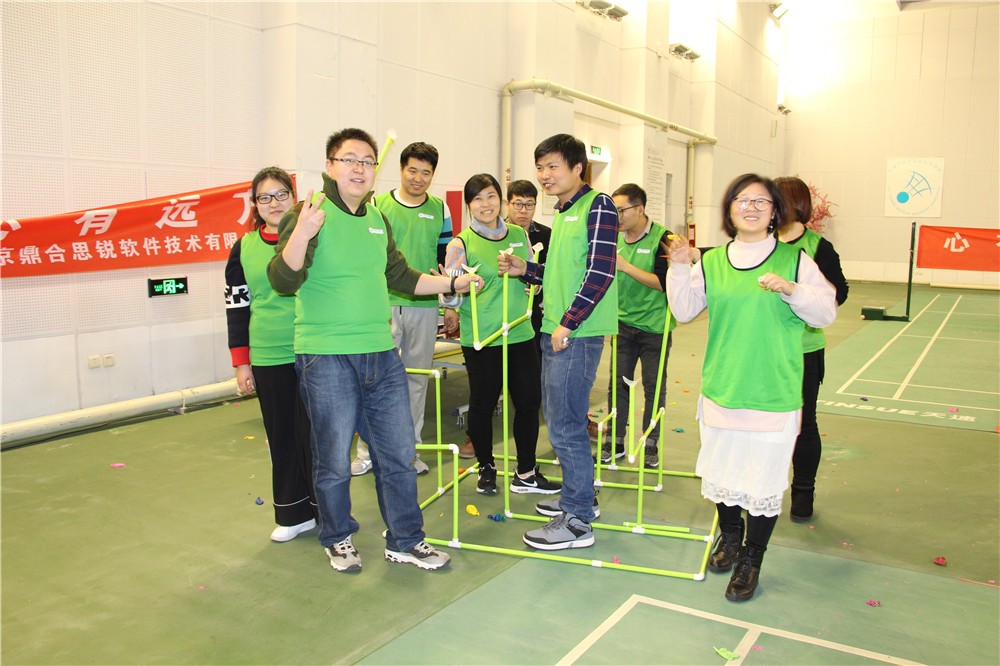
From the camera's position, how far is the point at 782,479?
2.70 m

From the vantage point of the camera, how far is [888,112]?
1789 centimetres

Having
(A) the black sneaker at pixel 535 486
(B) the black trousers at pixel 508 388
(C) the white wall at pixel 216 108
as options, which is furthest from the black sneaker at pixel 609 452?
(C) the white wall at pixel 216 108

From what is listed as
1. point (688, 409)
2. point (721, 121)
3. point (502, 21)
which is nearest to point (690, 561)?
point (688, 409)

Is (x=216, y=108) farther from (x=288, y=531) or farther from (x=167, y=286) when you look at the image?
(x=288, y=531)

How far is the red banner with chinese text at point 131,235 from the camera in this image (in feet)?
15.2

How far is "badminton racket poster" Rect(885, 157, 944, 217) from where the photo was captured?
1753 centimetres

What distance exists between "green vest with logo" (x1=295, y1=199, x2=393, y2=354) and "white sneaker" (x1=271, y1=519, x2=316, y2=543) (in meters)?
0.96

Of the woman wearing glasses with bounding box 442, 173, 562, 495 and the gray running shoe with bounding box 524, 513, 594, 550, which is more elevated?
the woman wearing glasses with bounding box 442, 173, 562, 495

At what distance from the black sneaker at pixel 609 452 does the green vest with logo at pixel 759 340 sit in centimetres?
186

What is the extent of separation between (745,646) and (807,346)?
56.2 inches

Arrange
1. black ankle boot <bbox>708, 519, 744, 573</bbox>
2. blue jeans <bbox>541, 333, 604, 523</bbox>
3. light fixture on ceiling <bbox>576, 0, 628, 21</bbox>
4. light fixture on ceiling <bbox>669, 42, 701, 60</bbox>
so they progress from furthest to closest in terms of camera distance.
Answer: light fixture on ceiling <bbox>669, 42, 701, 60</bbox> → light fixture on ceiling <bbox>576, 0, 628, 21</bbox> → blue jeans <bbox>541, 333, 604, 523</bbox> → black ankle boot <bbox>708, 519, 744, 573</bbox>

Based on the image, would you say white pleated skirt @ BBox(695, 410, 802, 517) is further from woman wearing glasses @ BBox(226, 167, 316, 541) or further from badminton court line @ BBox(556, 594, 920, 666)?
woman wearing glasses @ BBox(226, 167, 316, 541)

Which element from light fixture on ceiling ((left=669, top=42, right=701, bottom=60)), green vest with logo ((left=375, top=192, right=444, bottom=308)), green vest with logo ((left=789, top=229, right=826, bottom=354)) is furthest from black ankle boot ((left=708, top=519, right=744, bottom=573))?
light fixture on ceiling ((left=669, top=42, right=701, bottom=60))

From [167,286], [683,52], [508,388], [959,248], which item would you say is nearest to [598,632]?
[508,388]
